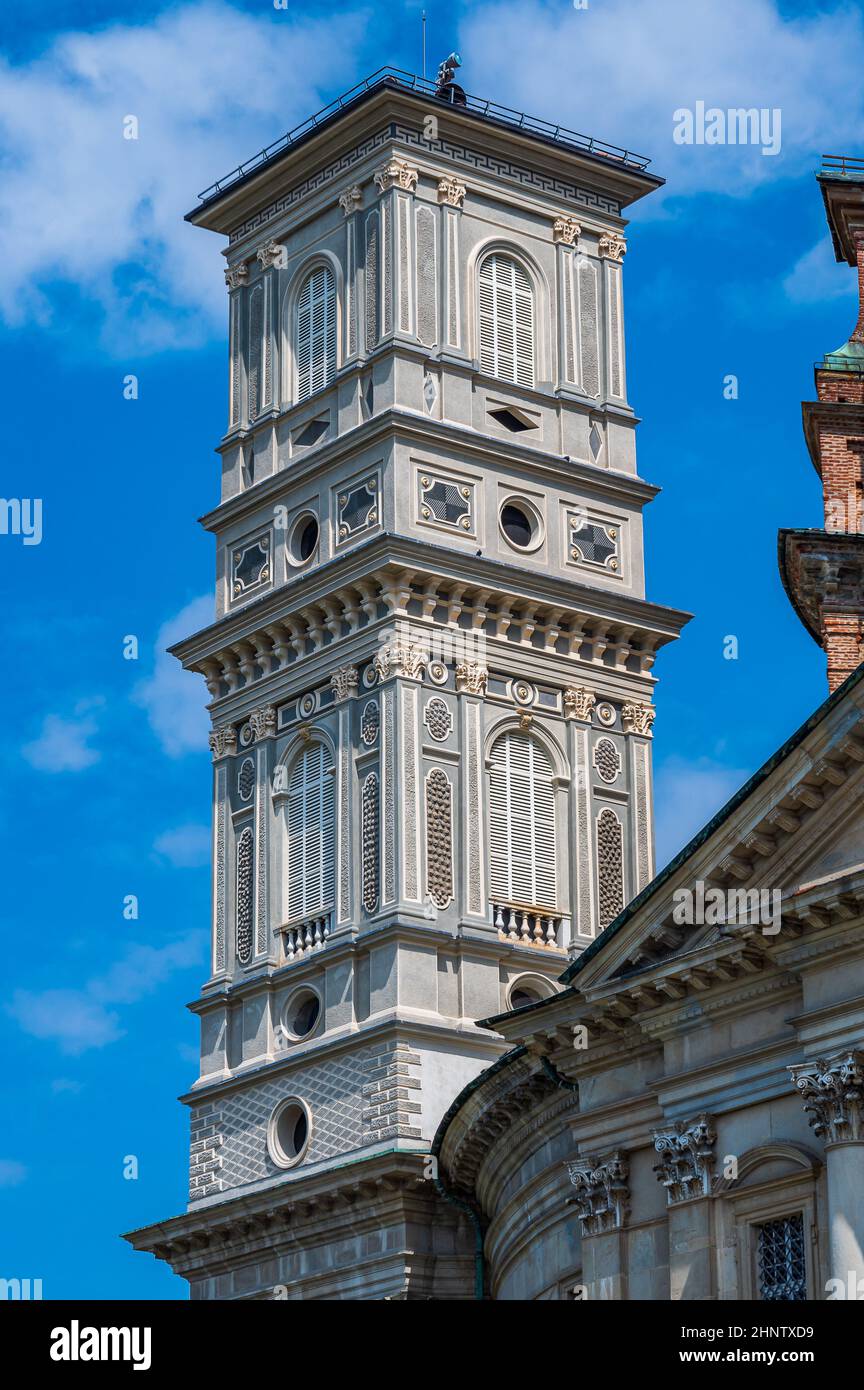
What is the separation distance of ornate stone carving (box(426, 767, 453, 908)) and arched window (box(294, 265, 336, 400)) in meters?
10.5

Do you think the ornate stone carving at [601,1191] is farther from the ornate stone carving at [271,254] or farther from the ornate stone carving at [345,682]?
the ornate stone carving at [271,254]

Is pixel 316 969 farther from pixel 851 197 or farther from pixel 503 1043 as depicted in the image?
pixel 851 197

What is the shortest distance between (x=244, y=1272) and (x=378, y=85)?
26061mm

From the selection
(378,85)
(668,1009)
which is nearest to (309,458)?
(378,85)

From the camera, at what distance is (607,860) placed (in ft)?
216

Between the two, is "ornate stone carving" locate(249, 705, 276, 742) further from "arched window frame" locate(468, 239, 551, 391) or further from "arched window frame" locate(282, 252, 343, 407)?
"arched window frame" locate(468, 239, 551, 391)

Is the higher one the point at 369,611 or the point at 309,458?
the point at 309,458

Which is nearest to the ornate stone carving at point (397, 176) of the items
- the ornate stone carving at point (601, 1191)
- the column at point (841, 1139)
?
the ornate stone carving at point (601, 1191)

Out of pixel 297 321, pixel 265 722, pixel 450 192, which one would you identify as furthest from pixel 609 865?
pixel 450 192

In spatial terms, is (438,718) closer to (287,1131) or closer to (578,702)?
(578,702)

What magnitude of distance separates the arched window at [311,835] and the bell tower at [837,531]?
12.1 m

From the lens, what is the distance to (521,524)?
66938mm

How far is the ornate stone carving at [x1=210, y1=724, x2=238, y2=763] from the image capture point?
6762 centimetres
